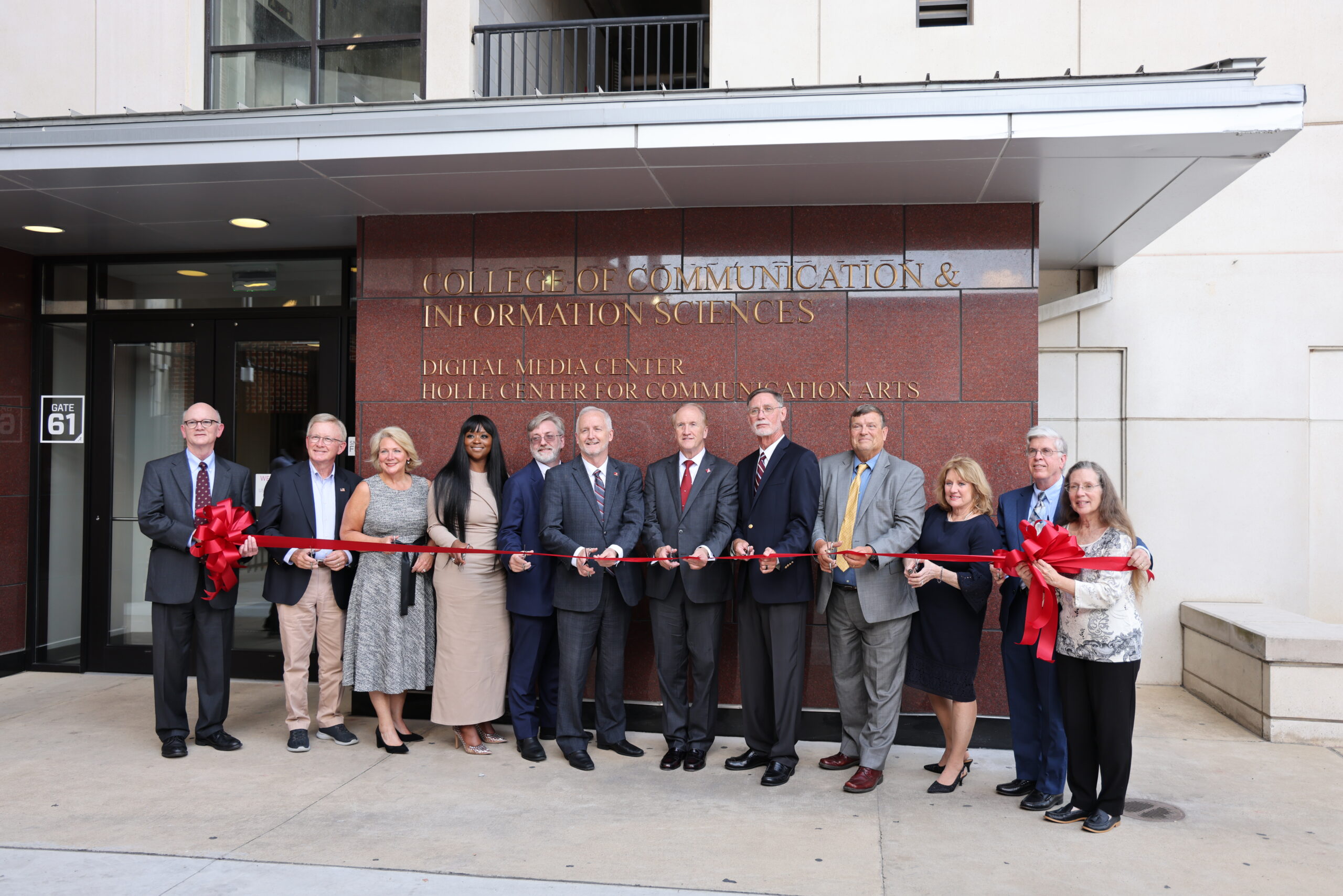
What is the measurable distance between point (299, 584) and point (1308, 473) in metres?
7.63

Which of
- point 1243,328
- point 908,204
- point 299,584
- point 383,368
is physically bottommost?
point 299,584

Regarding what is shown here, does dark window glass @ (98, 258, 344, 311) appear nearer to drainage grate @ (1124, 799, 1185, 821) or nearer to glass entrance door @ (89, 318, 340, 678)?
glass entrance door @ (89, 318, 340, 678)

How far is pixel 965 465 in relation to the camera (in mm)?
4871

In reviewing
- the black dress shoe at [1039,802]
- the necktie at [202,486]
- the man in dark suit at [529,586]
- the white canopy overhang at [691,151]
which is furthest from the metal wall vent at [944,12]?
the necktie at [202,486]

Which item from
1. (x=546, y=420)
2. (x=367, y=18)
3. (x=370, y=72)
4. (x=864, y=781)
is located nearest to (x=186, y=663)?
(x=546, y=420)

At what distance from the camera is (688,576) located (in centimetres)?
523

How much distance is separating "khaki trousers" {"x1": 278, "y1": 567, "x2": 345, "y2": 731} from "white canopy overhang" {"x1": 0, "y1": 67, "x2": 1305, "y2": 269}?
2.42m

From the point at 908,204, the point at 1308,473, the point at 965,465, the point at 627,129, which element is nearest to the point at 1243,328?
the point at 1308,473

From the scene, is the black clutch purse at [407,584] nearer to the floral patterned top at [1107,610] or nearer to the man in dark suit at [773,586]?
the man in dark suit at [773,586]

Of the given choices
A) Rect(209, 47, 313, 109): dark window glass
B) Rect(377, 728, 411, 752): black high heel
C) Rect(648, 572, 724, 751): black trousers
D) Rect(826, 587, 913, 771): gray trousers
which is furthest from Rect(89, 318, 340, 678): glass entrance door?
Rect(826, 587, 913, 771): gray trousers

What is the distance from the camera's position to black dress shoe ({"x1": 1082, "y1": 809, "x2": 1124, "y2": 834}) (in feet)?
14.2

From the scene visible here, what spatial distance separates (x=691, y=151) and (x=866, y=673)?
9.61 feet

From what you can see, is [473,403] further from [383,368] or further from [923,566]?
[923,566]

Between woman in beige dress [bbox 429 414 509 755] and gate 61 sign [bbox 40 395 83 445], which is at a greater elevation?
gate 61 sign [bbox 40 395 83 445]
